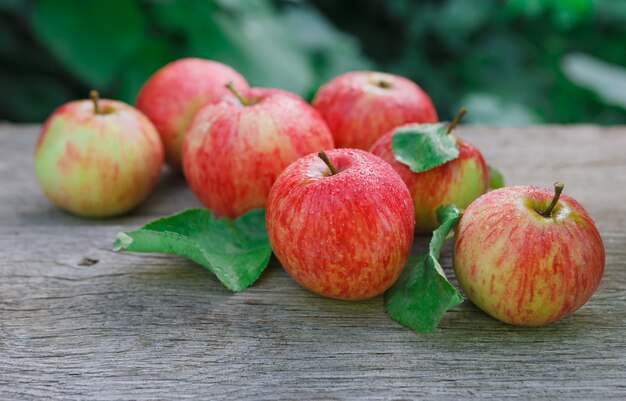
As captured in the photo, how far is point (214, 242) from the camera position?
3.06 ft

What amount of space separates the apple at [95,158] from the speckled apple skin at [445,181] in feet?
1.27

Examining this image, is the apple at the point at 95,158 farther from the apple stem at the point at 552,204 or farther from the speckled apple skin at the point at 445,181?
the apple stem at the point at 552,204

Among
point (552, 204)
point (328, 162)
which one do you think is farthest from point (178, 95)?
point (552, 204)

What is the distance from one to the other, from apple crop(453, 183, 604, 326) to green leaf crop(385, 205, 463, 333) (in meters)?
0.04

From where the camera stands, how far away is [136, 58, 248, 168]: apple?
1.15m

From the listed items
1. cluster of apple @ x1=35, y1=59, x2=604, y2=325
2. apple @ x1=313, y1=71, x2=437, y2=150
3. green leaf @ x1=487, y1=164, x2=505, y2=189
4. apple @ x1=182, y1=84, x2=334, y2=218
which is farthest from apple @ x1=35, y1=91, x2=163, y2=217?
green leaf @ x1=487, y1=164, x2=505, y2=189

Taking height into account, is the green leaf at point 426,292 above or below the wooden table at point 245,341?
above

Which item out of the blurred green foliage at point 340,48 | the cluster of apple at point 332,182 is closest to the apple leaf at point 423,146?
the cluster of apple at point 332,182

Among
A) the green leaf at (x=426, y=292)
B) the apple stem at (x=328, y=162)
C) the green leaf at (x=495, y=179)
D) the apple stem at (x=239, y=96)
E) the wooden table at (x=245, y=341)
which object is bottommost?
the wooden table at (x=245, y=341)

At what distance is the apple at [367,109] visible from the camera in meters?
1.06

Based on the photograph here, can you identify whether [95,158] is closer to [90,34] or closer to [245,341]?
[245,341]

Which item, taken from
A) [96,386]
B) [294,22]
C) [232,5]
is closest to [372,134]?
[96,386]

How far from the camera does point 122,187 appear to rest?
3.46 ft

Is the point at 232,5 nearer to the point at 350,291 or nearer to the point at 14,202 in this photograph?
the point at 14,202
